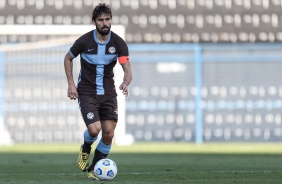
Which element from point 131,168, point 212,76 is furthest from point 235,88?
point 131,168

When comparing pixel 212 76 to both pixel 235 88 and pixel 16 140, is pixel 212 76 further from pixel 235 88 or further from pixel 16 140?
pixel 16 140

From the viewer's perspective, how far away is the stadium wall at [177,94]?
22109 millimetres

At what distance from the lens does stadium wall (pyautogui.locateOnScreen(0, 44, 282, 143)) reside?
22109 mm

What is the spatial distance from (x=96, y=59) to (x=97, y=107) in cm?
46

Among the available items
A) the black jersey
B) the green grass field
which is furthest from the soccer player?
the green grass field

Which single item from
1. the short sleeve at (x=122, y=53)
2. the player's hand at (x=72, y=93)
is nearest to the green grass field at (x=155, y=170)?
the player's hand at (x=72, y=93)

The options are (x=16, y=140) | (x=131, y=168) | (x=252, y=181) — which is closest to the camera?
(x=252, y=181)

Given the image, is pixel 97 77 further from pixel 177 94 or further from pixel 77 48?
pixel 177 94

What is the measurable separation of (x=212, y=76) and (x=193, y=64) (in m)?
0.56

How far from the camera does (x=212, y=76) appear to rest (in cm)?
2334

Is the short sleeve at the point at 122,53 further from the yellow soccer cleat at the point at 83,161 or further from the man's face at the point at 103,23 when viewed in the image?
the yellow soccer cleat at the point at 83,161

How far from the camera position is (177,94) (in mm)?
23031

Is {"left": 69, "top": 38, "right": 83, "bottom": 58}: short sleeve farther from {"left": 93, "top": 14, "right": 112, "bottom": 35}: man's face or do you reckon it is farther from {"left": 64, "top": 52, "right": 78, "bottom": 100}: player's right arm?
{"left": 93, "top": 14, "right": 112, "bottom": 35}: man's face

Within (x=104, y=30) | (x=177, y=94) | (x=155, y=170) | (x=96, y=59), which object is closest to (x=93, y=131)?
(x=96, y=59)
